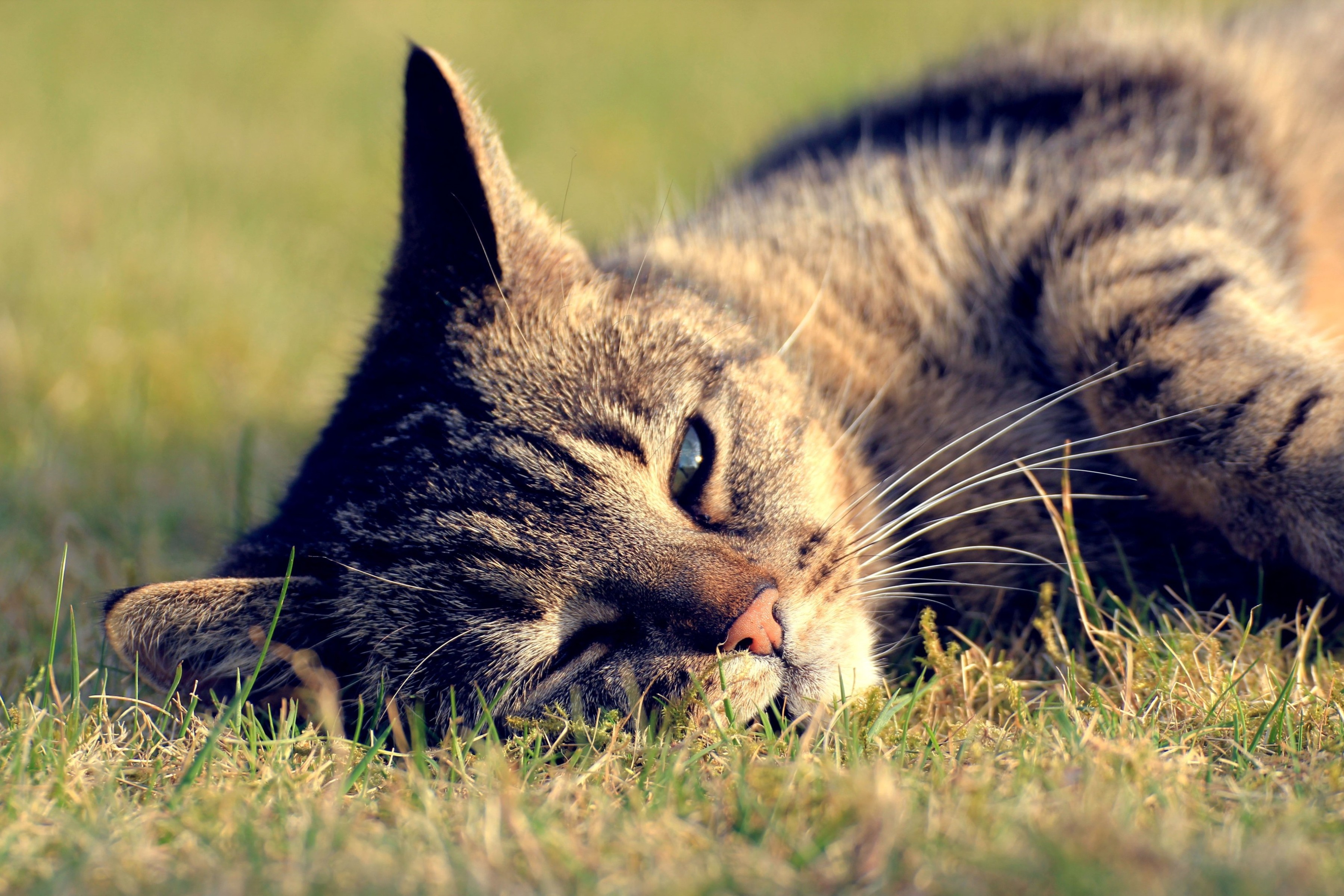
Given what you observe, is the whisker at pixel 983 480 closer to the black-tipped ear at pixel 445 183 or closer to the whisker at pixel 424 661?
the whisker at pixel 424 661

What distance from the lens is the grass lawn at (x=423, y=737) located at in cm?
132

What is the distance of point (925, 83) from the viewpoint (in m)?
3.47

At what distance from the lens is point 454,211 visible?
219 cm

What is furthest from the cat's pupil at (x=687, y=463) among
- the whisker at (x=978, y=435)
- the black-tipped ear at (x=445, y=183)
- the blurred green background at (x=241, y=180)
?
the blurred green background at (x=241, y=180)

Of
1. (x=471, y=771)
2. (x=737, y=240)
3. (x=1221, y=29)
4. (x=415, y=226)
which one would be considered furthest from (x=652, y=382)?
(x=1221, y=29)

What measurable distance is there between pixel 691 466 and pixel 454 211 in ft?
2.25

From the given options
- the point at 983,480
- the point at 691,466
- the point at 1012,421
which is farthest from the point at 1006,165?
the point at 691,466

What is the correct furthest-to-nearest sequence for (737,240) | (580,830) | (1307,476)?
(737,240) < (1307,476) < (580,830)

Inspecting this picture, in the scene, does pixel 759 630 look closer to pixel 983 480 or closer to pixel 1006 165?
pixel 983 480

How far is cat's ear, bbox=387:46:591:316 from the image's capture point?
214cm

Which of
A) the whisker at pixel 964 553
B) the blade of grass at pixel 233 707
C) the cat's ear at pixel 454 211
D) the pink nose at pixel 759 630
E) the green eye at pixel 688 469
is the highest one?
the cat's ear at pixel 454 211

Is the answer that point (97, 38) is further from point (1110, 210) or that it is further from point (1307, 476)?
point (1307, 476)

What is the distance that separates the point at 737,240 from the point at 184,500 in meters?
1.73

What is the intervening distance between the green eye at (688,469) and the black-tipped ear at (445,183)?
501mm
